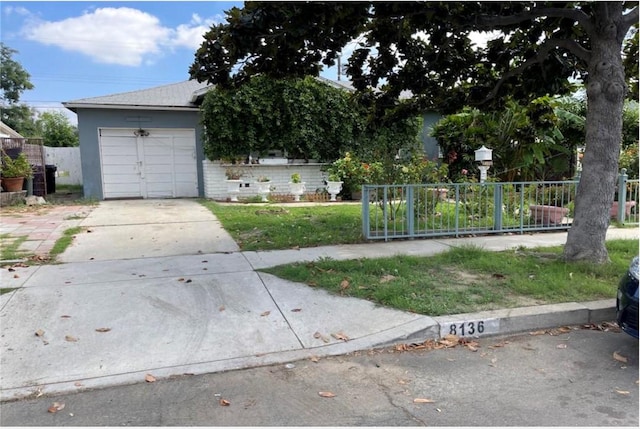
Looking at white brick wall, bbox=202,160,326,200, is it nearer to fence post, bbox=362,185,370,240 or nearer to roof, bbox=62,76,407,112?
roof, bbox=62,76,407,112

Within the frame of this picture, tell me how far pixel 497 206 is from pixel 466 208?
0.58 meters

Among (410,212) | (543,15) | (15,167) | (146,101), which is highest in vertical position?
(146,101)

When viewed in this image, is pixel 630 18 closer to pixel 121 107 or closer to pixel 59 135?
pixel 121 107

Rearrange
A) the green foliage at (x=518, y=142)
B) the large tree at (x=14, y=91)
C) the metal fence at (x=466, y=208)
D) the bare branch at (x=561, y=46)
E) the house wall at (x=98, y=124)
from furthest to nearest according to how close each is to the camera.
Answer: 1. the large tree at (x=14, y=91)
2. the house wall at (x=98, y=124)
3. the green foliage at (x=518, y=142)
4. the metal fence at (x=466, y=208)
5. the bare branch at (x=561, y=46)

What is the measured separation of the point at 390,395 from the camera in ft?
10.7

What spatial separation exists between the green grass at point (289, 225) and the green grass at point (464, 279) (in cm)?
154

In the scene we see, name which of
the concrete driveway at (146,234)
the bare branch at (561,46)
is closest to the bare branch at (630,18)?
the bare branch at (561,46)

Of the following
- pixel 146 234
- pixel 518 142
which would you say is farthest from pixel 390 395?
pixel 518 142

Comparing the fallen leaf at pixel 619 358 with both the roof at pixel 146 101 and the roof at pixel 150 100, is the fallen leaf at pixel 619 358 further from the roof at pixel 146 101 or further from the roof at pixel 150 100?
the roof at pixel 150 100

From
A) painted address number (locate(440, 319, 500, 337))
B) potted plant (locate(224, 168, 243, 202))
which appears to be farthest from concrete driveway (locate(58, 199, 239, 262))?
painted address number (locate(440, 319, 500, 337))

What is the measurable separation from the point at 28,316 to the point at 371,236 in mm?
5368

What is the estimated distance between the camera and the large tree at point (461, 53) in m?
5.91

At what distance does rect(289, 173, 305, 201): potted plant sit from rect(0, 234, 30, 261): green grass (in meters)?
7.97

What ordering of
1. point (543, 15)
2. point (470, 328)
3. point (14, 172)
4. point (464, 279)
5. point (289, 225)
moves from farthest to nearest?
point (14, 172) < point (289, 225) < point (543, 15) < point (464, 279) < point (470, 328)
